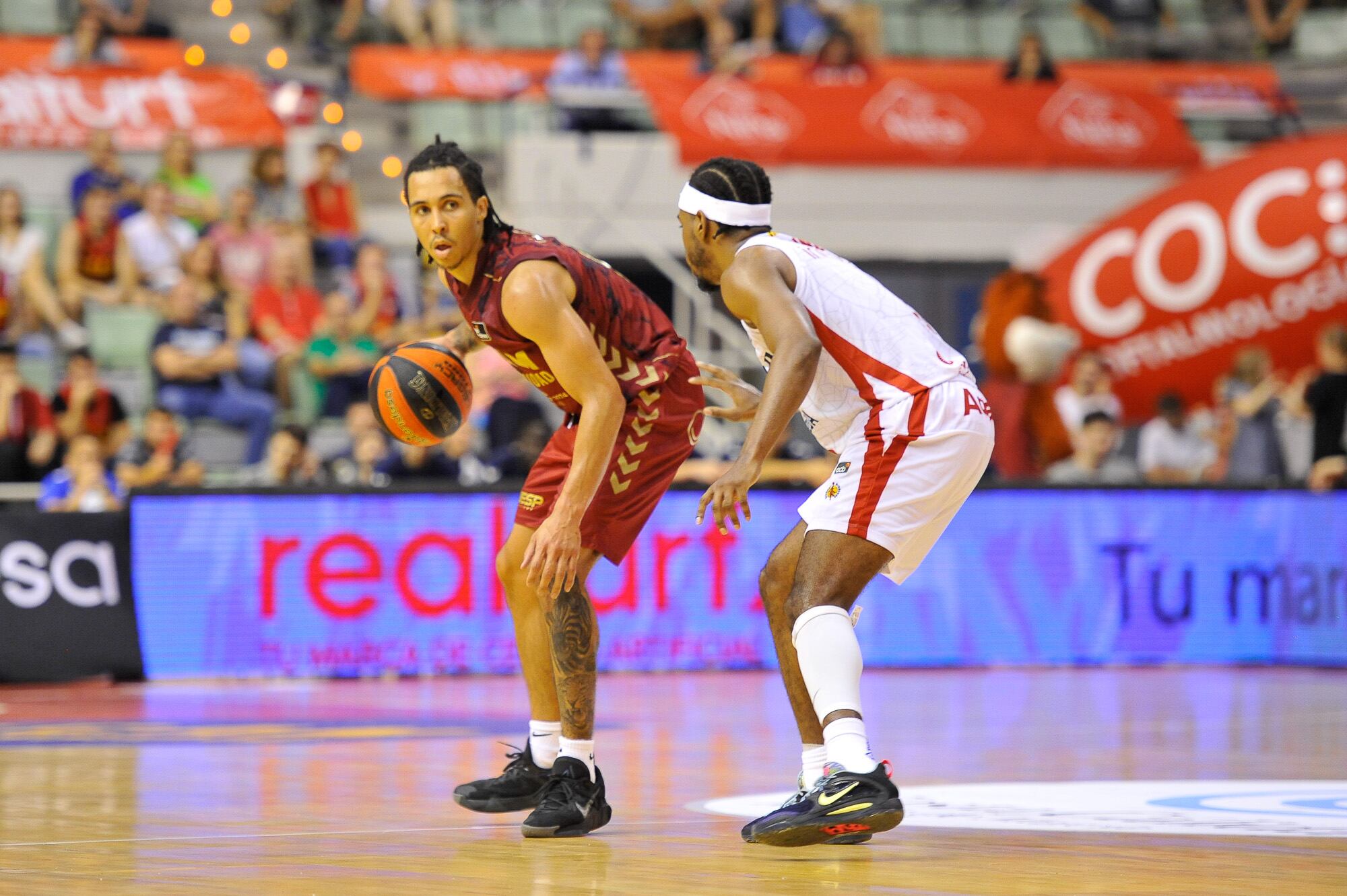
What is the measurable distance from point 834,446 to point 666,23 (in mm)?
13195

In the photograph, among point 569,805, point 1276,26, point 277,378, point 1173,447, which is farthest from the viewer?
point 1276,26

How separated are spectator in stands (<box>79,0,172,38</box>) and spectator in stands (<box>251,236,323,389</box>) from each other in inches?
142

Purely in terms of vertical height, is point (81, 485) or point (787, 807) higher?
point (81, 485)

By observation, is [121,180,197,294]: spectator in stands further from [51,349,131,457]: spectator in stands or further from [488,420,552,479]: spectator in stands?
[488,420,552,479]: spectator in stands

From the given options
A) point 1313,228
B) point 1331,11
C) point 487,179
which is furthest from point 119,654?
point 1331,11

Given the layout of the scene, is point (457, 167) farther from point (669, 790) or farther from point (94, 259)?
point (94, 259)

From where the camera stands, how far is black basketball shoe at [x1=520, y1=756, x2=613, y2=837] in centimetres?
527

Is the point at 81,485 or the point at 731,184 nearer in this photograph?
the point at 731,184

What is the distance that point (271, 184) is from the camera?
14914 millimetres

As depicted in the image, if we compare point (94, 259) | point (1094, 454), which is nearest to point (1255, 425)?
point (1094, 454)

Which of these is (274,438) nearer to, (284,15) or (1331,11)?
(284,15)

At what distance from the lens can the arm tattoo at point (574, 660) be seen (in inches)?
221

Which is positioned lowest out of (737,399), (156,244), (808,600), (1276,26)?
Answer: (808,600)

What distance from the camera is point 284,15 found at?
1759 centimetres
